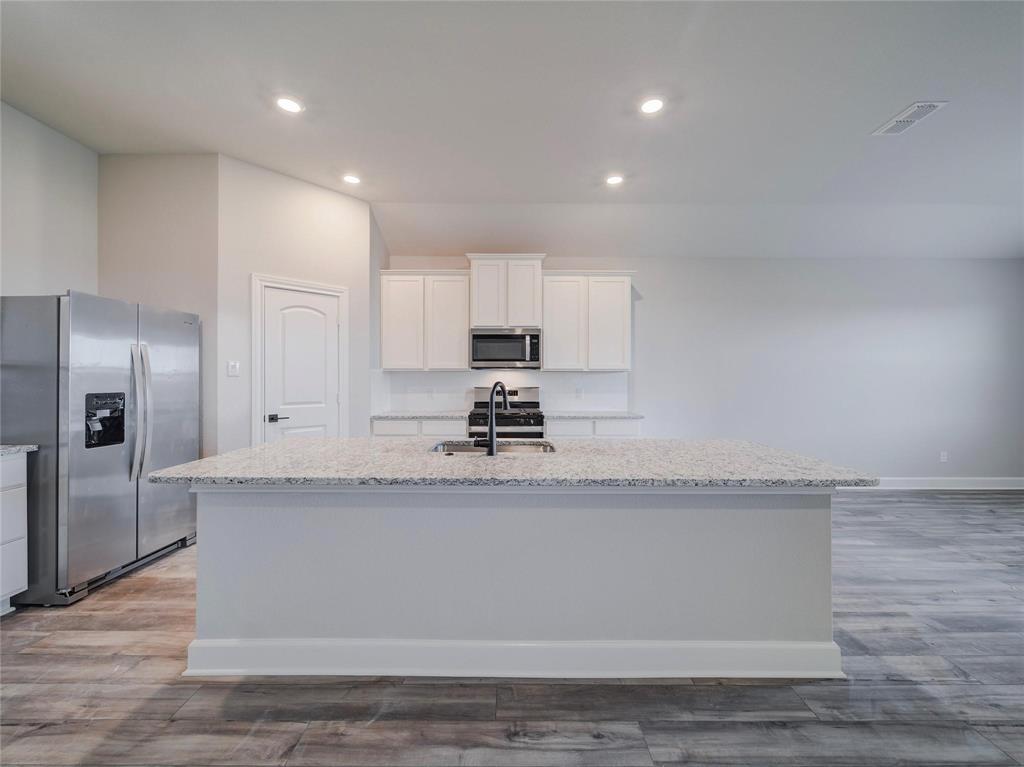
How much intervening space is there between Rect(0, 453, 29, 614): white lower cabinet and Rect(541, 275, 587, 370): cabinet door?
3698 millimetres

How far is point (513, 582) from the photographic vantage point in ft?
6.08

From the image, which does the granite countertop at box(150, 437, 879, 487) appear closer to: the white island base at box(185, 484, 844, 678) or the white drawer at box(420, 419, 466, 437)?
the white island base at box(185, 484, 844, 678)

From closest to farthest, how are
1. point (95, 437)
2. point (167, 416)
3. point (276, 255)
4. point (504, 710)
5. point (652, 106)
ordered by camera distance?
1. point (504, 710)
2. point (95, 437)
3. point (652, 106)
4. point (167, 416)
5. point (276, 255)

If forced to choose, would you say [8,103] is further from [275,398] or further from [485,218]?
[485,218]

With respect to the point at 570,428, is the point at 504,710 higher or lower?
lower

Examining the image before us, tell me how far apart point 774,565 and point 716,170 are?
2894mm

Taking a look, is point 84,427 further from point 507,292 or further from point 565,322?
point 565,322

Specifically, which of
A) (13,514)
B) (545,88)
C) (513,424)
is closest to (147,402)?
(13,514)

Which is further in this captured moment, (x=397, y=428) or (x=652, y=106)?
(x=397, y=428)

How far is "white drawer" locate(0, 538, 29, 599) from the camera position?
7.47ft

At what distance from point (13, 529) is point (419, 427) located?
8.79ft

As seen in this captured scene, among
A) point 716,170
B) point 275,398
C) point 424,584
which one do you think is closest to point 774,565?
point 424,584

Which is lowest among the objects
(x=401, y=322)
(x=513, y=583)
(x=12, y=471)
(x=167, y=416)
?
(x=513, y=583)

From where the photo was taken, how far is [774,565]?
6.03 feet
